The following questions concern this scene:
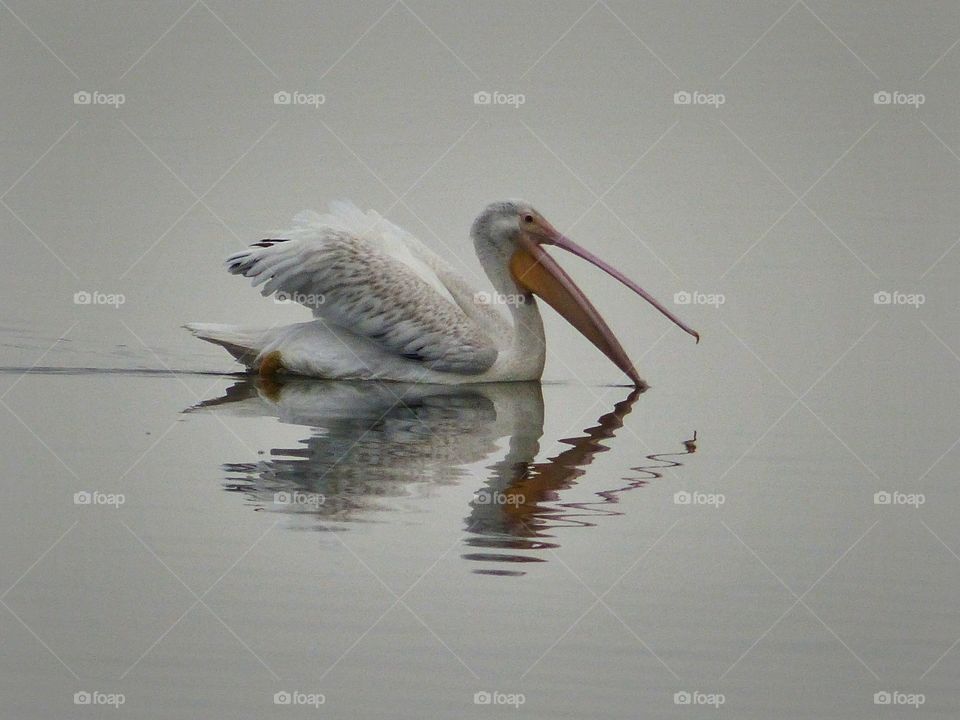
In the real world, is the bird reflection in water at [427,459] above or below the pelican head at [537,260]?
below

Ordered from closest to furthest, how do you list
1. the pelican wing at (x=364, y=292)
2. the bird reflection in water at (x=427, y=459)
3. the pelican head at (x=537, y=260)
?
the bird reflection in water at (x=427, y=459)
the pelican wing at (x=364, y=292)
the pelican head at (x=537, y=260)

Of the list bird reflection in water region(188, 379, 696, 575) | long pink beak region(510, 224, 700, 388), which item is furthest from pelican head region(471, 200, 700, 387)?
bird reflection in water region(188, 379, 696, 575)

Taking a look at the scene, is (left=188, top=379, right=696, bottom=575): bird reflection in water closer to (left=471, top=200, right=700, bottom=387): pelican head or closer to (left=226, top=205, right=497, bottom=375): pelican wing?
(left=226, top=205, right=497, bottom=375): pelican wing

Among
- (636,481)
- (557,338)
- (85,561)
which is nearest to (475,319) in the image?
(557,338)

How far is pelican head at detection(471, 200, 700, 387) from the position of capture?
11422 mm

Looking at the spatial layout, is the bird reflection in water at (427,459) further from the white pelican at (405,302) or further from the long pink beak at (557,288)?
the long pink beak at (557,288)

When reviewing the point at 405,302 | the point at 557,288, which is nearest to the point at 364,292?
the point at 405,302

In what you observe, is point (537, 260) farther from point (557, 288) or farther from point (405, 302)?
point (405, 302)

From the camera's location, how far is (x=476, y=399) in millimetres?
10570

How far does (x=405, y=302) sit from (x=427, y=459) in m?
2.76

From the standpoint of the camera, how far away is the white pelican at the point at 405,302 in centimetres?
1078

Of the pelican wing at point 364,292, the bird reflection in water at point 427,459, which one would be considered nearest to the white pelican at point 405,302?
the pelican wing at point 364,292

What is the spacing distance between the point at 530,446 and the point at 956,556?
2538mm

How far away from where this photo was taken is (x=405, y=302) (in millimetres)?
10789
